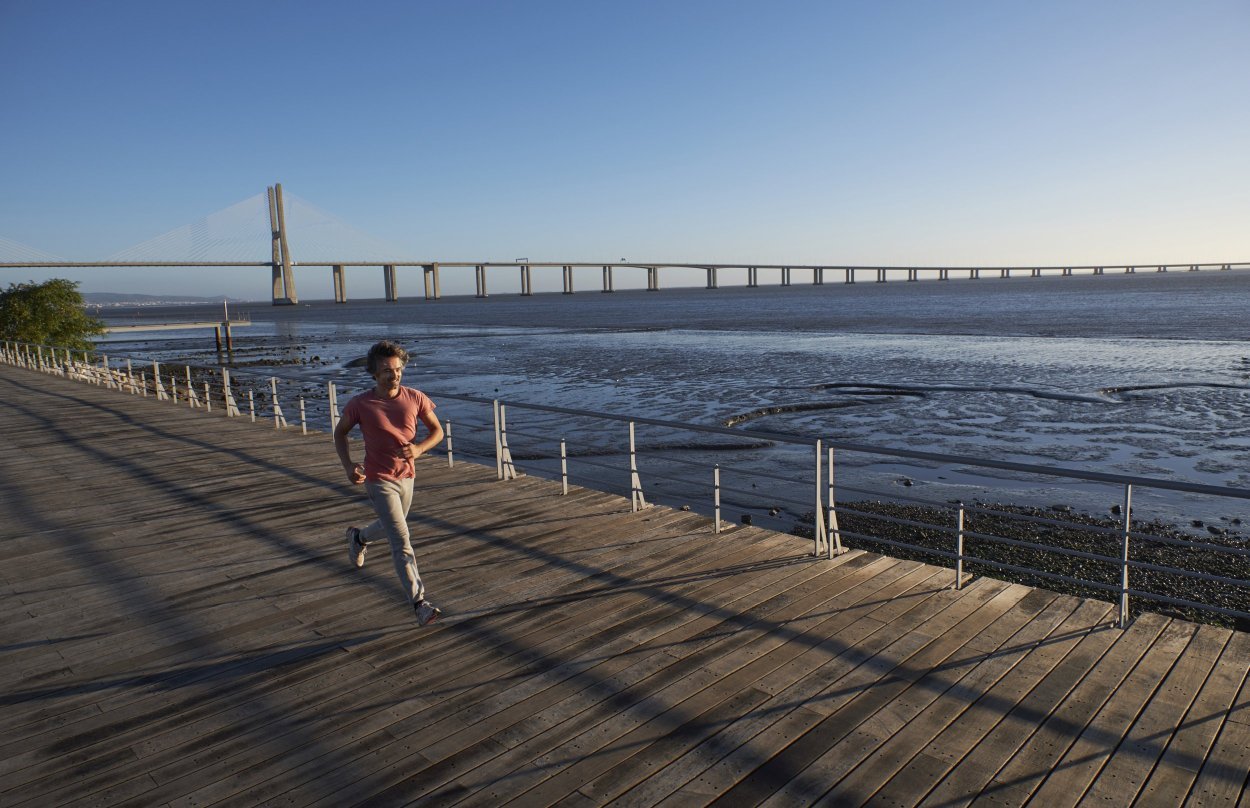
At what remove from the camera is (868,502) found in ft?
38.8

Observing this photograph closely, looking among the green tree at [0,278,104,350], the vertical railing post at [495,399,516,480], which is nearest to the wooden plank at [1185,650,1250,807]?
the vertical railing post at [495,399,516,480]

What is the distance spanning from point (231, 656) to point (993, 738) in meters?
3.80

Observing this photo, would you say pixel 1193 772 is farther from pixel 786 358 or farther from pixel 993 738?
pixel 786 358

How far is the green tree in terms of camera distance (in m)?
30.6

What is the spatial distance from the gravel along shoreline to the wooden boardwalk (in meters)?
3.35

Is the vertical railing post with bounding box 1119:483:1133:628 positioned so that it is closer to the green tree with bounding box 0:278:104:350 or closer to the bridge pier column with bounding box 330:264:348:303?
the green tree with bounding box 0:278:104:350

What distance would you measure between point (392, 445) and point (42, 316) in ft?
111

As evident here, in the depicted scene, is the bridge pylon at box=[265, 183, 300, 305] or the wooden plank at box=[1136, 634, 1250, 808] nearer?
the wooden plank at box=[1136, 634, 1250, 808]

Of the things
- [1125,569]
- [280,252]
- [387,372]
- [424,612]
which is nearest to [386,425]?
[387,372]

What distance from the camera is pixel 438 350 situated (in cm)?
4834

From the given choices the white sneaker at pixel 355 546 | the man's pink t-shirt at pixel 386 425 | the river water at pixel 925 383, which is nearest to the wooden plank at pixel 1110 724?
the man's pink t-shirt at pixel 386 425

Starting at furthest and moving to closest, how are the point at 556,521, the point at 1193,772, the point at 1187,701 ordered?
the point at 556,521 < the point at 1187,701 < the point at 1193,772

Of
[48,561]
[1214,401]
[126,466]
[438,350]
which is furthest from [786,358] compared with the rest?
[48,561]

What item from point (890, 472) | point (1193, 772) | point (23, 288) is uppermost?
point (23, 288)
